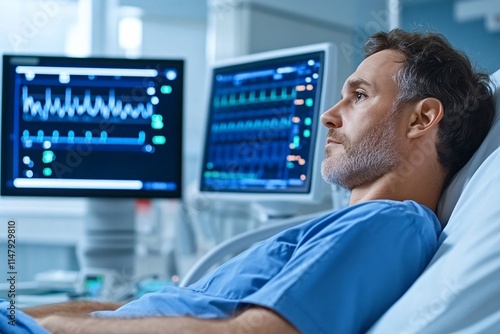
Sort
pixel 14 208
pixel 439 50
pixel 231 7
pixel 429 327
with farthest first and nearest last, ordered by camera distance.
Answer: pixel 14 208 < pixel 231 7 < pixel 439 50 < pixel 429 327

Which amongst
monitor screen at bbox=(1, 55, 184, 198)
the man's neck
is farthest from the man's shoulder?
monitor screen at bbox=(1, 55, 184, 198)

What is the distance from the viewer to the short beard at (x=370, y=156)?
1414mm

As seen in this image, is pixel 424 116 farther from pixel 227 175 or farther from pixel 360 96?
pixel 227 175

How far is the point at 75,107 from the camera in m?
2.15

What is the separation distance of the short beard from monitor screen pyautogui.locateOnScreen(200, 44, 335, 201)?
0.38 m

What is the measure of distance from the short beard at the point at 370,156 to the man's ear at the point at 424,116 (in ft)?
0.11

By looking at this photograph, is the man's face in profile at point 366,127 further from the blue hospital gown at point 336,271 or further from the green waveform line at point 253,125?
the green waveform line at point 253,125

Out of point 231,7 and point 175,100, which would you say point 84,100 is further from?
point 231,7

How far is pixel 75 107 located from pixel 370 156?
105cm

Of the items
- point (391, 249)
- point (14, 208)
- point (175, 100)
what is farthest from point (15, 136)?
point (391, 249)

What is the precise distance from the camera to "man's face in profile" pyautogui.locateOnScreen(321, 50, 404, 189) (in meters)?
1.42

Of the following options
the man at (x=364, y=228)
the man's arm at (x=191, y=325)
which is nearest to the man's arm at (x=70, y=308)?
the man at (x=364, y=228)

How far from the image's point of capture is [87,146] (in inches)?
84.8

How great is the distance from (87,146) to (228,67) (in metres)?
0.47
